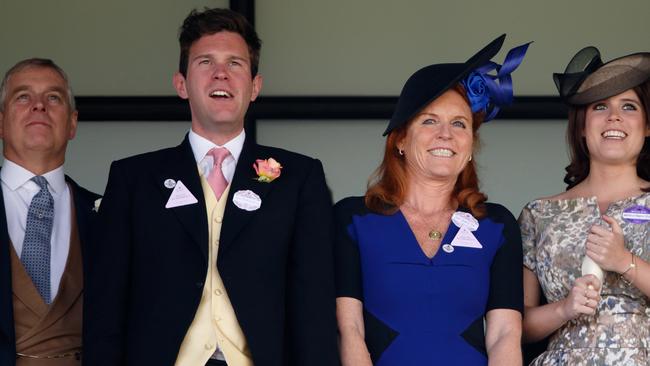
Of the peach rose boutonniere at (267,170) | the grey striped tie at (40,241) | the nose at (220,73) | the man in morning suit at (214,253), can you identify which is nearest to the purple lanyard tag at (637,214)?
the man in morning suit at (214,253)

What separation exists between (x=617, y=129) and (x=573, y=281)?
1.74ft

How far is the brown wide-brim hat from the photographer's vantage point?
4434mm

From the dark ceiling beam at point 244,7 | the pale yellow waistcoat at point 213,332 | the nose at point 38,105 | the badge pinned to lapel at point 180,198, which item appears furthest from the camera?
the dark ceiling beam at point 244,7

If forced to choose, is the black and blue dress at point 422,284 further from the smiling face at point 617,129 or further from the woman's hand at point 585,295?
the smiling face at point 617,129

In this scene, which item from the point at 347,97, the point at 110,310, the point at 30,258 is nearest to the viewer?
the point at 110,310

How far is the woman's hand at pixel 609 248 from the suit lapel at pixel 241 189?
103 cm

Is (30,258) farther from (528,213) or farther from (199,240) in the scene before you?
(528,213)

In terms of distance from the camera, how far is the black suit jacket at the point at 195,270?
3.94 meters

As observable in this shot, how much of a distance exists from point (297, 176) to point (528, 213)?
0.91 m

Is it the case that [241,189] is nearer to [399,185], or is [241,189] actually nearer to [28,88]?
[399,185]

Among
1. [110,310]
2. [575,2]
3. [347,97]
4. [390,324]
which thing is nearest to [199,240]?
[110,310]

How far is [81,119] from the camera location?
674cm

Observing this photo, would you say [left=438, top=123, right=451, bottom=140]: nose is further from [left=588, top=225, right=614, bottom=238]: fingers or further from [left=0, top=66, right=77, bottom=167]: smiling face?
[left=0, top=66, right=77, bottom=167]: smiling face

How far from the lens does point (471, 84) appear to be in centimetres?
439
